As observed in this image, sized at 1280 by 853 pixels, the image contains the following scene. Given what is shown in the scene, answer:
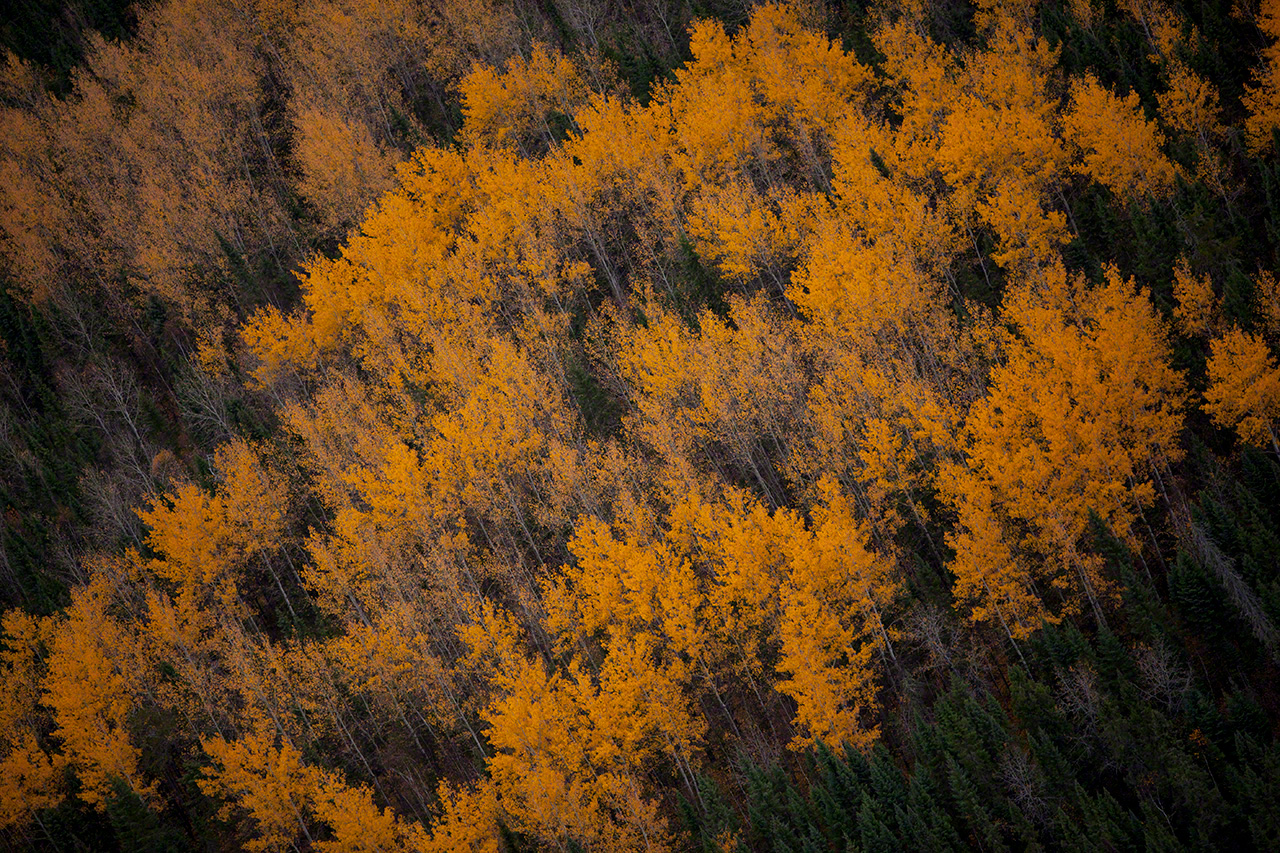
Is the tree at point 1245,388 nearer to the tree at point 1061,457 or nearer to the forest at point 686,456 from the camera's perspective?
the forest at point 686,456

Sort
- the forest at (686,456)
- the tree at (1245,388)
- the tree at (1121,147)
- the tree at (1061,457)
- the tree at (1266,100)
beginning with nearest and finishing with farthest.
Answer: the tree at (1245,388) < the forest at (686,456) < the tree at (1061,457) < the tree at (1266,100) < the tree at (1121,147)

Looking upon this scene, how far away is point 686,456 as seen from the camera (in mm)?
38906

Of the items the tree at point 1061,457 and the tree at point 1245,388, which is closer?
the tree at point 1245,388

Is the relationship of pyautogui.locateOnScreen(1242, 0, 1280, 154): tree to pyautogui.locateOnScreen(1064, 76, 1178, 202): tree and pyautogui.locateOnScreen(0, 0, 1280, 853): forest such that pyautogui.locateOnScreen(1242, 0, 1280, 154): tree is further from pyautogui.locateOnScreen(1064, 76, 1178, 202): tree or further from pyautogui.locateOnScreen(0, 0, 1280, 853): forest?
pyautogui.locateOnScreen(1064, 76, 1178, 202): tree

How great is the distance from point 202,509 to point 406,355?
13.4 metres

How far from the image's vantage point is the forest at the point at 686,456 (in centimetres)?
2827

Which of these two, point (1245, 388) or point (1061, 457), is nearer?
point (1245, 388)

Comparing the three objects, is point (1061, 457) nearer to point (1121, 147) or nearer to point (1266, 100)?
point (1121, 147)

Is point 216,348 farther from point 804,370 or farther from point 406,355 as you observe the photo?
point 804,370

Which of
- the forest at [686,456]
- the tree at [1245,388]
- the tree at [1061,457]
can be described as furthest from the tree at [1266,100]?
the tree at [1245,388]

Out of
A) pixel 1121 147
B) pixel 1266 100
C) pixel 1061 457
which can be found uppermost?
pixel 1121 147

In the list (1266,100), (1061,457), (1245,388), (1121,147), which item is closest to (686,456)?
(1061,457)

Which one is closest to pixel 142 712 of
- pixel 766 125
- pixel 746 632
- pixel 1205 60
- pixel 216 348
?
pixel 216 348

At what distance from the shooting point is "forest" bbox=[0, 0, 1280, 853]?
28.3 metres
